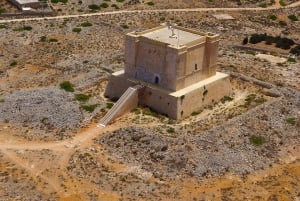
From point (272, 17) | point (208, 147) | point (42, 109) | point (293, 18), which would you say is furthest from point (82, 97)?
point (293, 18)

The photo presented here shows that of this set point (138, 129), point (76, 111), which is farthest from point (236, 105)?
point (76, 111)

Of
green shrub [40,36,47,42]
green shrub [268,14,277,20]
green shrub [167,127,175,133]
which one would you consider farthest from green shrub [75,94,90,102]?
green shrub [268,14,277,20]

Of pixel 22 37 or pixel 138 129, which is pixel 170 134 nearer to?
pixel 138 129

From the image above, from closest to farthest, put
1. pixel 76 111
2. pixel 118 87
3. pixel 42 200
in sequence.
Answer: pixel 42 200, pixel 76 111, pixel 118 87

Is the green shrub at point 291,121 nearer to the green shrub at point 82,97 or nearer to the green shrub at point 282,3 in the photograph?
A: the green shrub at point 82,97

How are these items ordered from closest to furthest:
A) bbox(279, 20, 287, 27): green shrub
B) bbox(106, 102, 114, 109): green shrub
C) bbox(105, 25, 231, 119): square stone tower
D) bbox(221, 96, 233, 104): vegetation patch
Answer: bbox(105, 25, 231, 119): square stone tower → bbox(106, 102, 114, 109): green shrub → bbox(221, 96, 233, 104): vegetation patch → bbox(279, 20, 287, 27): green shrub

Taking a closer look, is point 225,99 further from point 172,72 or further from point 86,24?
point 86,24

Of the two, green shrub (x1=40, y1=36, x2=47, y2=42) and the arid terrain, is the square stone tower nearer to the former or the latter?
the arid terrain
